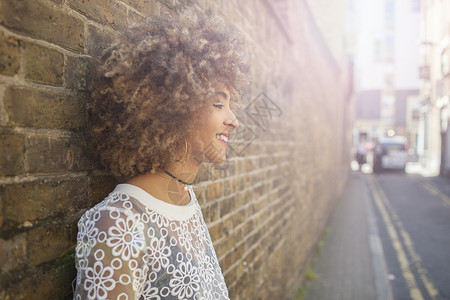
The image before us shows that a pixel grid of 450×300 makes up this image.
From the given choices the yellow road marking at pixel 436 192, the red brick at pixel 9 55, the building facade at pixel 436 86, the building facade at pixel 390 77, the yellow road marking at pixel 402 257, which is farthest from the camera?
the building facade at pixel 390 77

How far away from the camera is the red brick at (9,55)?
0.90 m

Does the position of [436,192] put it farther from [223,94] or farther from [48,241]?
[48,241]

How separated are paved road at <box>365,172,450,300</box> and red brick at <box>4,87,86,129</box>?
5.25 meters

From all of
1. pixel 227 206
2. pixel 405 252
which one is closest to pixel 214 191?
pixel 227 206

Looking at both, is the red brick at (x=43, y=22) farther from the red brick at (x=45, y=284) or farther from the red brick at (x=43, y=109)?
the red brick at (x=45, y=284)

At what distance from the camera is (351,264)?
20.3 ft

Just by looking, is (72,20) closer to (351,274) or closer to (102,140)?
(102,140)

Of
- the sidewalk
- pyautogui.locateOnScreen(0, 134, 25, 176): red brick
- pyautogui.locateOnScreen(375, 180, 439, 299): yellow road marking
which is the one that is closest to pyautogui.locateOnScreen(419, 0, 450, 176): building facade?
pyautogui.locateOnScreen(375, 180, 439, 299): yellow road marking

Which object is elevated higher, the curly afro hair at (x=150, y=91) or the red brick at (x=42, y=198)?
the curly afro hair at (x=150, y=91)

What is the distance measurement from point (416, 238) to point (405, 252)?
1.12m

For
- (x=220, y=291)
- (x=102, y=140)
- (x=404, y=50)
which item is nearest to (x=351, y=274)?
(x=220, y=291)

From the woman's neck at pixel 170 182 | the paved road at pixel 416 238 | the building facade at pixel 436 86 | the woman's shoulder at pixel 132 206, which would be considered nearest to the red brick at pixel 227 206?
the woman's neck at pixel 170 182

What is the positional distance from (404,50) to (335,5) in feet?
114

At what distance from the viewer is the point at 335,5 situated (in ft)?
38.2
